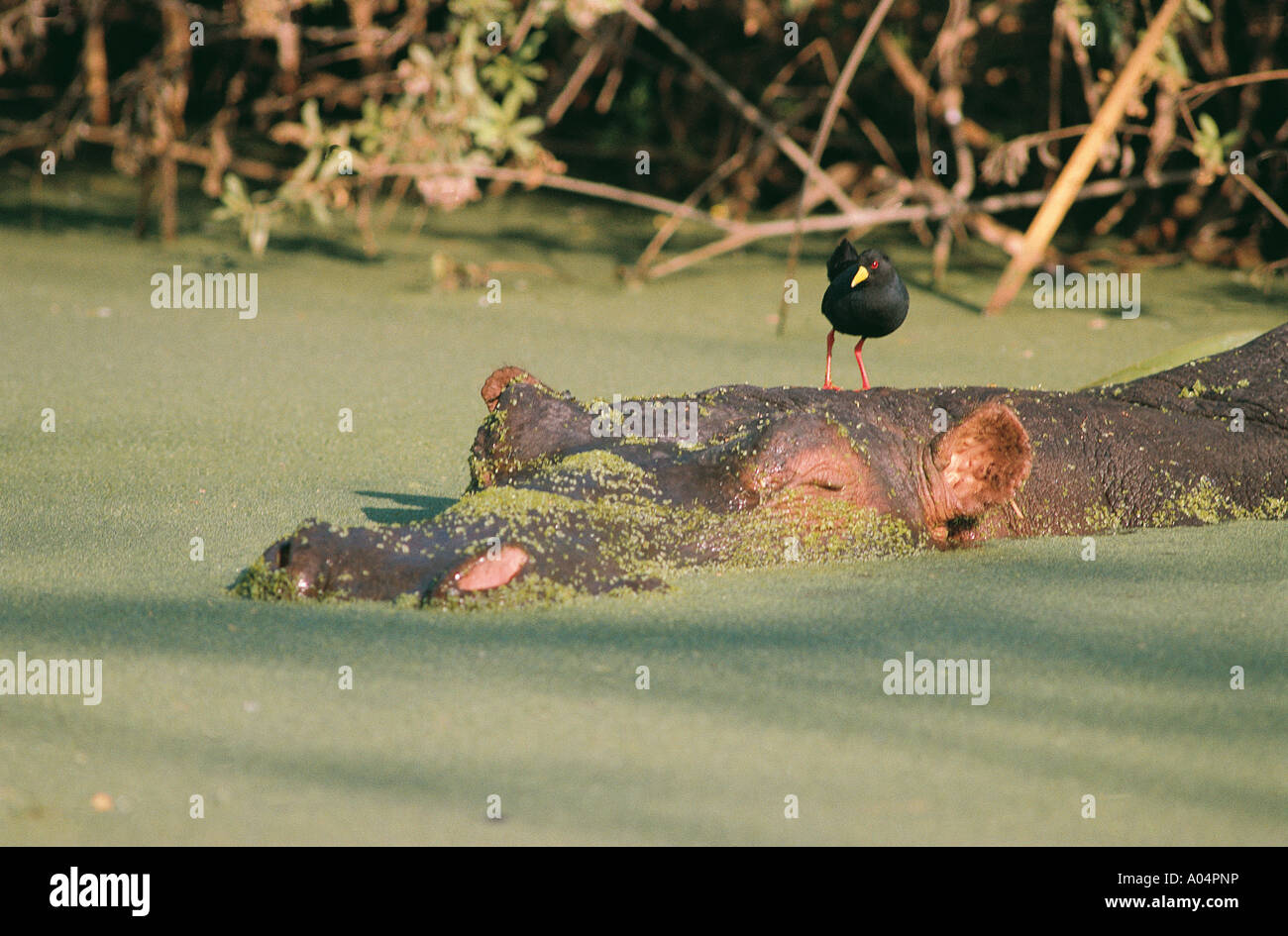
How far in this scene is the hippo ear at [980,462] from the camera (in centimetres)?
359

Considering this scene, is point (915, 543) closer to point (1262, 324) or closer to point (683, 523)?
point (683, 523)

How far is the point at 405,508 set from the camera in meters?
4.40

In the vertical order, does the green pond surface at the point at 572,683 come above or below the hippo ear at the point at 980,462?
below

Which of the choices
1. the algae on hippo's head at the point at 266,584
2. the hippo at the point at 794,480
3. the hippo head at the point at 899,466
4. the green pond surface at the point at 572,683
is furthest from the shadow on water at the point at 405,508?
the hippo head at the point at 899,466

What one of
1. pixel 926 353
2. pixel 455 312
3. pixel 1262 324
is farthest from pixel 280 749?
pixel 1262 324

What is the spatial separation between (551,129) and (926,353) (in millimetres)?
5957

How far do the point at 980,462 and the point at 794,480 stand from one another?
550mm

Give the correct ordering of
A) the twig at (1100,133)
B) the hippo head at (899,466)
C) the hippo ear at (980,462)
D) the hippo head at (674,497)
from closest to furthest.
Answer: the hippo head at (674,497) → the hippo head at (899,466) → the hippo ear at (980,462) → the twig at (1100,133)

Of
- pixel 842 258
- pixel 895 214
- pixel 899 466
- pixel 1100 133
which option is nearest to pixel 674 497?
pixel 899 466

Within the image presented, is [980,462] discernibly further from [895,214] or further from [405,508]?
[895,214]

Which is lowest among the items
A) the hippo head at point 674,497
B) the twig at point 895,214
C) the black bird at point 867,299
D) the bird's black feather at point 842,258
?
the hippo head at point 674,497

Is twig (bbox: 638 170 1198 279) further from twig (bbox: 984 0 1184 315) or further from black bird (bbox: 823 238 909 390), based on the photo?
black bird (bbox: 823 238 909 390)

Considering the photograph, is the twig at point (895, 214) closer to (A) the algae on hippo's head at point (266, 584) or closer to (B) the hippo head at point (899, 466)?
(B) the hippo head at point (899, 466)

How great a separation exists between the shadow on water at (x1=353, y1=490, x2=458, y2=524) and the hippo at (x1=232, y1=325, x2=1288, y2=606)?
495mm
